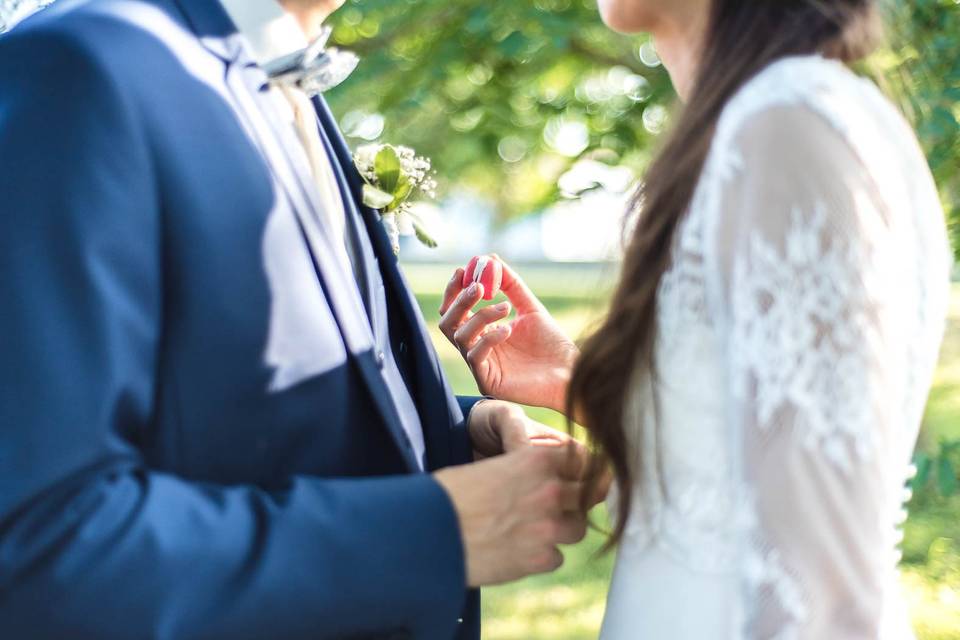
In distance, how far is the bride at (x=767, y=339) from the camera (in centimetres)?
139

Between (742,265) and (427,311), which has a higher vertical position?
(742,265)

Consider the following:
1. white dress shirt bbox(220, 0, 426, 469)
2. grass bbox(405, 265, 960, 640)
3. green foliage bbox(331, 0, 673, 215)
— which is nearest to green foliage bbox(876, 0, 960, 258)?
grass bbox(405, 265, 960, 640)

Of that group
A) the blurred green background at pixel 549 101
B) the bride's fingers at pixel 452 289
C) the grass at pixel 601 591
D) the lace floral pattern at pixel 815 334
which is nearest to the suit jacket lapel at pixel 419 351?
the bride's fingers at pixel 452 289

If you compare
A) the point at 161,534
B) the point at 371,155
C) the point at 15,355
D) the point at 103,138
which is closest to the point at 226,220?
the point at 103,138

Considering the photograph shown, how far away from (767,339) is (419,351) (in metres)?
0.81

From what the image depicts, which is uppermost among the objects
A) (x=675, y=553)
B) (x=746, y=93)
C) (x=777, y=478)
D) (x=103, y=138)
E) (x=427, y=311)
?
(x=103, y=138)

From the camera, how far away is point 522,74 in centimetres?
612

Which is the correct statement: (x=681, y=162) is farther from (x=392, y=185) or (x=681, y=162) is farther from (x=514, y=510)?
(x=392, y=185)

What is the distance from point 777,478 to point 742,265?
11.1 inches

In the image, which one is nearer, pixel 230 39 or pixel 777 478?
pixel 777 478

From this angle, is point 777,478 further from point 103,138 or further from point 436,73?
point 436,73

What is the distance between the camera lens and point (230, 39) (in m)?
1.76

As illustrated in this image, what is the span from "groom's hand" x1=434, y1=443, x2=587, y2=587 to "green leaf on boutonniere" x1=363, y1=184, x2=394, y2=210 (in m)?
0.64

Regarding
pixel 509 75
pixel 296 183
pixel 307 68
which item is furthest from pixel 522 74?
pixel 296 183
